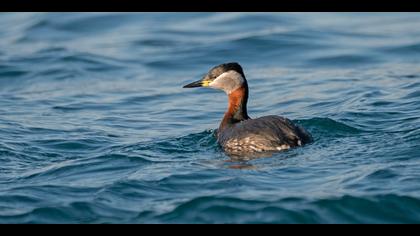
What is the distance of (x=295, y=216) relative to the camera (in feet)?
26.5

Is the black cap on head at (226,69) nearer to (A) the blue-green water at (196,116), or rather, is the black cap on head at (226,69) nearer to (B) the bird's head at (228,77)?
(B) the bird's head at (228,77)

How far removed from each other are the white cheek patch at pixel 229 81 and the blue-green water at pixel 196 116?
27.4 inches

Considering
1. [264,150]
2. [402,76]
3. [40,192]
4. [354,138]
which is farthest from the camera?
[402,76]

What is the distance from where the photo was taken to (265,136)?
10.4 meters

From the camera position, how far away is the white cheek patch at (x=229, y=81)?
11.7 metres

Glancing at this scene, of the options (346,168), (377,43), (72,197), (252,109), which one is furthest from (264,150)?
(377,43)

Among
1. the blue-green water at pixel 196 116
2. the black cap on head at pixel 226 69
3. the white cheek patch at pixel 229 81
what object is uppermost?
the black cap on head at pixel 226 69

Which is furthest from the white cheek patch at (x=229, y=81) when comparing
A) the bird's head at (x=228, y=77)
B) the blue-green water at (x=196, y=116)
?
the blue-green water at (x=196, y=116)

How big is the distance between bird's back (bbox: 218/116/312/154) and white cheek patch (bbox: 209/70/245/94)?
1006 millimetres

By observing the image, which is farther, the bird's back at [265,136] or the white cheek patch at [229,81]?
the white cheek patch at [229,81]

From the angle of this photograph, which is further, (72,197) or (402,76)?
(402,76)

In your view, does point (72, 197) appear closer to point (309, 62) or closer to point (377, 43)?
point (309, 62)

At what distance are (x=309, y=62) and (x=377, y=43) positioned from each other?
6.28ft

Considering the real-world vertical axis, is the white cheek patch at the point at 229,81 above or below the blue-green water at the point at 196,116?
above
